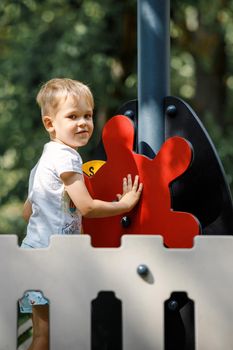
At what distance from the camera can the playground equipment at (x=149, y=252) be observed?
111 inches

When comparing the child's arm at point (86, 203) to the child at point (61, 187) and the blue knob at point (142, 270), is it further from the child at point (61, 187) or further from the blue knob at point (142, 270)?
the blue knob at point (142, 270)

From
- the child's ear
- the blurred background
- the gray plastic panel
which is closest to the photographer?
the gray plastic panel

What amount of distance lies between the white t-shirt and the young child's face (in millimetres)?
51

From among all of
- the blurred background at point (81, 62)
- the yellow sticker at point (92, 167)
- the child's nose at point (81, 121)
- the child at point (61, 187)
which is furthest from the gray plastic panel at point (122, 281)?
the blurred background at point (81, 62)

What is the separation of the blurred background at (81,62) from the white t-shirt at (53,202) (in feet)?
20.0

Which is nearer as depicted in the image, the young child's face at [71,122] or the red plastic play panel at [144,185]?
the red plastic play panel at [144,185]

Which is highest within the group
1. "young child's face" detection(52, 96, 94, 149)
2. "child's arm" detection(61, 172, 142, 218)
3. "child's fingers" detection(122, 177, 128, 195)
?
"young child's face" detection(52, 96, 94, 149)

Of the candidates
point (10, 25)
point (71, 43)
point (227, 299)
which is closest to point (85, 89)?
point (227, 299)

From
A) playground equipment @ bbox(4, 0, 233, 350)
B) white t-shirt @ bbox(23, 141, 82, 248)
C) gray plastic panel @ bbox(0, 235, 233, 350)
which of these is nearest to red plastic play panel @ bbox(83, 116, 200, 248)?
playground equipment @ bbox(4, 0, 233, 350)

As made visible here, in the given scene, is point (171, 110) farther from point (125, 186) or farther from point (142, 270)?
point (142, 270)

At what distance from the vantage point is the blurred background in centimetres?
983

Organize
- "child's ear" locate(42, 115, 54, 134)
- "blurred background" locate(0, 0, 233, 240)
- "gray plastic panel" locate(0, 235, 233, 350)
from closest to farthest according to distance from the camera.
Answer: "gray plastic panel" locate(0, 235, 233, 350)
"child's ear" locate(42, 115, 54, 134)
"blurred background" locate(0, 0, 233, 240)

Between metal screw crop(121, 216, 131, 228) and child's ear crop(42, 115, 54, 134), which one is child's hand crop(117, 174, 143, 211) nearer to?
metal screw crop(121, 216, 131, 228)

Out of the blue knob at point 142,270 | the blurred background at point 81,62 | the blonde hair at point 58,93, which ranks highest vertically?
the blurred background at point 81,62
